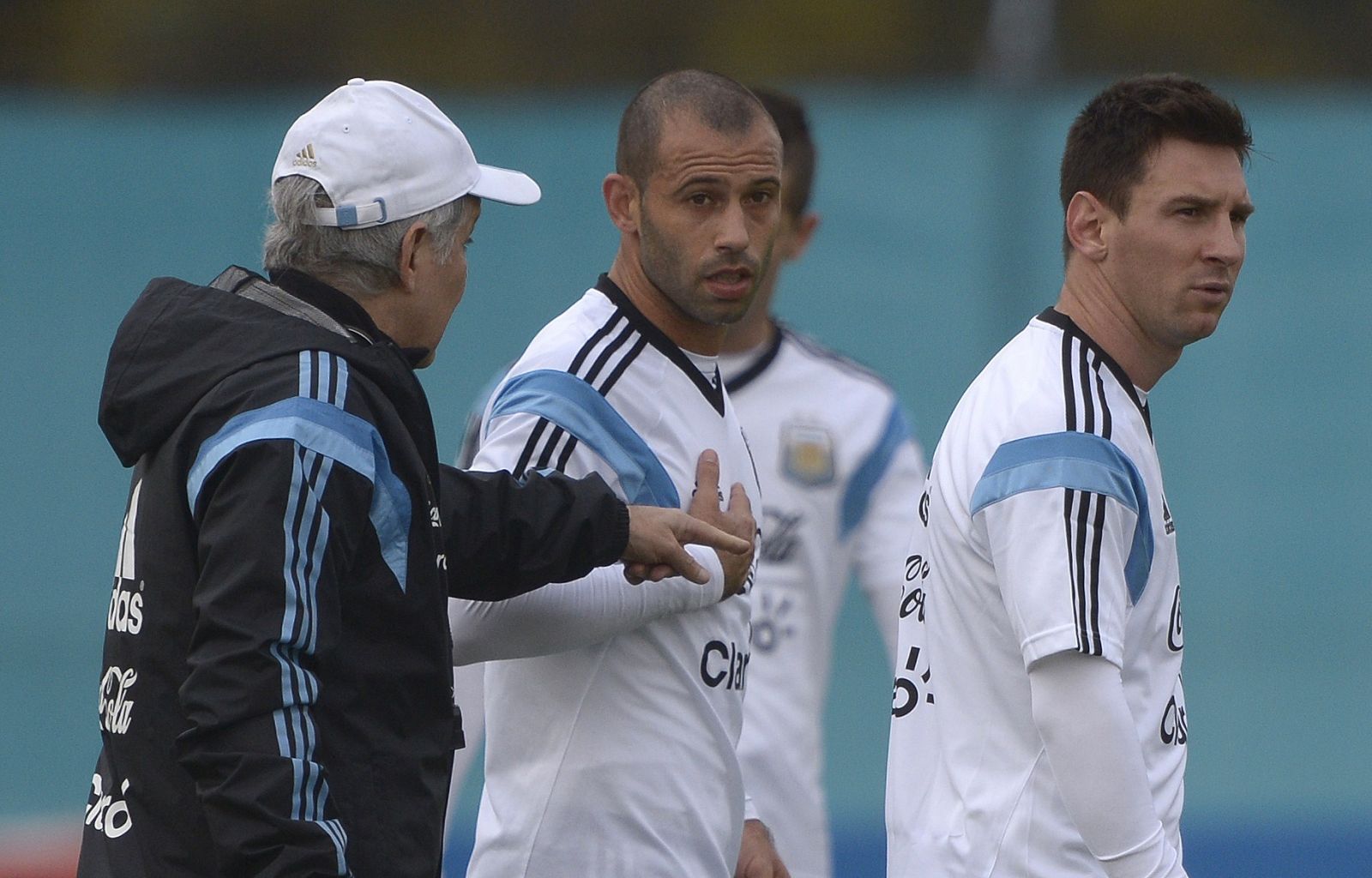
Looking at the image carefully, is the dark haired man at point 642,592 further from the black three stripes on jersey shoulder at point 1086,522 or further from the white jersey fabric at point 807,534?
the white jersey fabric at point 807,534

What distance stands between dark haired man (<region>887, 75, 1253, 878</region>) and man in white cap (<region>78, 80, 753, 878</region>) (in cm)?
70

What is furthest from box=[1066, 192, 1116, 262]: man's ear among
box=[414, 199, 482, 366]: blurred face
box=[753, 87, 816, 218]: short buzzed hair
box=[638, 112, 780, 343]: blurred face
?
box=[753, 87, 816, 218]: short buzzed hair

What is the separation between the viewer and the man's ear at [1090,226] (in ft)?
8.78

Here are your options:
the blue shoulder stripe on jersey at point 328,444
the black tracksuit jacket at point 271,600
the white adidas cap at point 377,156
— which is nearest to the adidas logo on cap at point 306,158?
the white adidas cap at point 377,156

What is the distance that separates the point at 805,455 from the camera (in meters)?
4.09

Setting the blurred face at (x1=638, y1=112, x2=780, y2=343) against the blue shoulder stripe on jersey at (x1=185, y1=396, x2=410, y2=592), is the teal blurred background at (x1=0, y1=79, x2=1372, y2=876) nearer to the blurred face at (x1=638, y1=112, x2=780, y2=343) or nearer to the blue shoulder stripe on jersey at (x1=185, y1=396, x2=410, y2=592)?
the blurred face at (x1=638, y1=112, x2=780, y2=343)

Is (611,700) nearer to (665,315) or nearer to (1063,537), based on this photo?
(665,315)

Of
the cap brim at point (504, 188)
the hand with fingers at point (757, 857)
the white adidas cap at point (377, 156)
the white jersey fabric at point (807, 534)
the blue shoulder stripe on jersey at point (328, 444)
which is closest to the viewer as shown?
the blue shoulder stripe on jersey at point (328, 444)

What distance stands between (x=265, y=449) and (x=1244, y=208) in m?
1.49

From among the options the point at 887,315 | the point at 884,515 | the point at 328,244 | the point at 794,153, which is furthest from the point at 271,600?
the point at 887,315

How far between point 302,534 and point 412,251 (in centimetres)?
49

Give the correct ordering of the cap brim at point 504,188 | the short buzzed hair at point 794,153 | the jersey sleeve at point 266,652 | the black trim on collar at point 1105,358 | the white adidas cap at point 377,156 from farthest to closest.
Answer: the short buzzed hair at point 794,153, the black trim on collar at point 1105,358, the cap brim at point 504,188, the white adidas cap at point 377,156, the jersey sleeve at point 266,652

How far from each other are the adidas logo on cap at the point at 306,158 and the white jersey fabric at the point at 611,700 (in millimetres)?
596

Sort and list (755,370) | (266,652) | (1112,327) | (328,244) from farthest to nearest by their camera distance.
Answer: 1. (755,370)
2. (1112,327)
3. (328,244)
4. (266,652)
